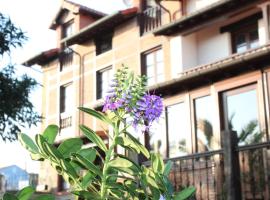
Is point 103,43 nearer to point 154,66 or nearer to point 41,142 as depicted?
point 154,66

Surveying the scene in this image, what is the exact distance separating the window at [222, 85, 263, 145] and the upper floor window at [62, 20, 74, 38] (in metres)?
12.9

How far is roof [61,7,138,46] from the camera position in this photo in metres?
19.4

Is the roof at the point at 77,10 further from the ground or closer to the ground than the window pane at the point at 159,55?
further from the ground

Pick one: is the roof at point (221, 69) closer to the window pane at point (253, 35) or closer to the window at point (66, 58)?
the window pane at point (253, 35)

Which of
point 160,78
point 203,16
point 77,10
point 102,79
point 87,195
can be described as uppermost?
point 77,10

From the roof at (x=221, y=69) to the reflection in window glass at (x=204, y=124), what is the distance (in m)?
0.56

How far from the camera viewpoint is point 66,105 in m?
23.0

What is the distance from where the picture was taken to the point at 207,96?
1359 cm

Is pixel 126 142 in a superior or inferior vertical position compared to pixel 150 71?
inferior

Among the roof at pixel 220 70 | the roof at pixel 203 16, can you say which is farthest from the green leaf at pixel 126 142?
the roof at pixel 203 16

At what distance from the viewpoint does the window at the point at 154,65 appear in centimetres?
1745

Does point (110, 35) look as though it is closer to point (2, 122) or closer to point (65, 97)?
point (65, 97)

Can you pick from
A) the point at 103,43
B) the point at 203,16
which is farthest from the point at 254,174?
the point at 103,43

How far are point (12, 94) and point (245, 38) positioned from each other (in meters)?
7.92
